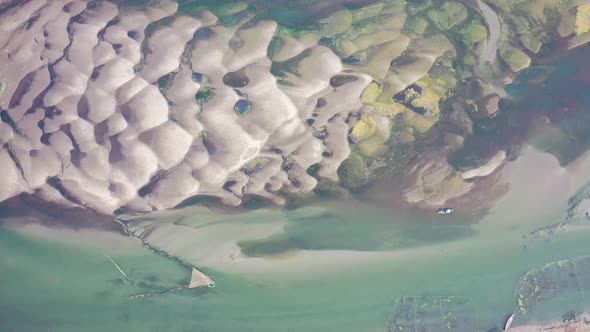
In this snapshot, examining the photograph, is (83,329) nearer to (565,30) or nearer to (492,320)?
(492,320)

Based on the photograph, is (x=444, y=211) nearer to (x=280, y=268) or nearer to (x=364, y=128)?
(x=364, y=128)

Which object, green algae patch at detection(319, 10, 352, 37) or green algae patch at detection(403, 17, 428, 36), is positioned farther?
green algae patch at detection(403, 17, 428, 36)

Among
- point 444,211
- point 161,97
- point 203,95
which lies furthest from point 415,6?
point 161,97

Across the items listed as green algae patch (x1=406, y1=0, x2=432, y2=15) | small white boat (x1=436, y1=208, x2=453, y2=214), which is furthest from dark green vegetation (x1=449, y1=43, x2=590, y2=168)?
green algae patch (x1=406, y1=0, x2=432, y2=15)

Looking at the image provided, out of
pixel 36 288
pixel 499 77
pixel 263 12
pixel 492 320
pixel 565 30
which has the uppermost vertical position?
pixel 263 12

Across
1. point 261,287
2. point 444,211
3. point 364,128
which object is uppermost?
point 364,128

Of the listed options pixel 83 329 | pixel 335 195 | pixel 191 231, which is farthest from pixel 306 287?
pixel 83 329

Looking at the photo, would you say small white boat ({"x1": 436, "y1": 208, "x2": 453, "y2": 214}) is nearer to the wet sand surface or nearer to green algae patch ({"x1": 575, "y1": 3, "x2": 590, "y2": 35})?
the wet sand surface

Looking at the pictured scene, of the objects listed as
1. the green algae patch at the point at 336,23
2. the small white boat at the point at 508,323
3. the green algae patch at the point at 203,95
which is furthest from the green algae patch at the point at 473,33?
the small white boat at the point at 508,323
